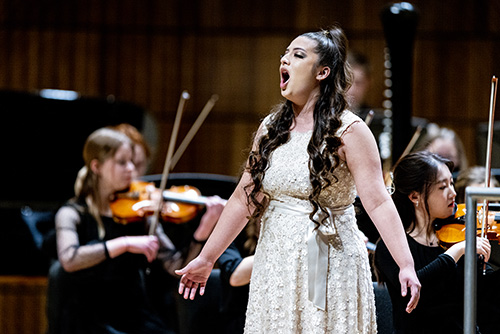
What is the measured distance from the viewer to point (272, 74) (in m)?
5.93

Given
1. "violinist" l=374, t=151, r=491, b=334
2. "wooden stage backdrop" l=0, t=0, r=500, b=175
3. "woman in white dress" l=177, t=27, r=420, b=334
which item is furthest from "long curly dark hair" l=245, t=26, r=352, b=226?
"wooden stage backdrop" l=0, t=0, r=500, b=175

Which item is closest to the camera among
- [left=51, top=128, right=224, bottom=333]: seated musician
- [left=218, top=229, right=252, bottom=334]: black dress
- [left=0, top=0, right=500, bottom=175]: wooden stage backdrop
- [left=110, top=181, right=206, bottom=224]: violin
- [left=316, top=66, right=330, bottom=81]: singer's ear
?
[left=316, top=66, right=330, bottom=81]: singer's ear

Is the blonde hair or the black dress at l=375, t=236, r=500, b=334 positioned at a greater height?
the blonde hair

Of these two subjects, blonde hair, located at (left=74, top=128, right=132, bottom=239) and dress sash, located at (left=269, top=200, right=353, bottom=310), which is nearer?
dress sash, located at (left=269, top=200, right=353, bottom=310)

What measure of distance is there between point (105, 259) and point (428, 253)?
151 centimetres

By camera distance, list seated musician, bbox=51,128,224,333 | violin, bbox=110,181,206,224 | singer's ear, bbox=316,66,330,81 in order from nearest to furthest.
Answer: singer's ear, bbox=316,66,330,81
seated musician, bbox=51,128,224,333
violin, bbox=110,181,206,224

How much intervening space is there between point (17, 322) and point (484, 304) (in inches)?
123

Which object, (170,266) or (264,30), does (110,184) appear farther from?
(264,30)

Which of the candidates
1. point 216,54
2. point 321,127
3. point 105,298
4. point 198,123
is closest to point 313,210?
point 321,127

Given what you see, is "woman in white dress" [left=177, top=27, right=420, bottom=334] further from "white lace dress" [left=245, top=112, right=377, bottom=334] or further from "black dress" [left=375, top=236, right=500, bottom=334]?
"black dress" [left=375, top=236, right=500, bottom=334]

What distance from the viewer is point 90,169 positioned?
11.8 feet

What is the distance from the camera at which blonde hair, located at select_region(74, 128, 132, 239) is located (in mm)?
3520

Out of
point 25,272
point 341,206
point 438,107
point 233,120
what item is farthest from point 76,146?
point 341,206

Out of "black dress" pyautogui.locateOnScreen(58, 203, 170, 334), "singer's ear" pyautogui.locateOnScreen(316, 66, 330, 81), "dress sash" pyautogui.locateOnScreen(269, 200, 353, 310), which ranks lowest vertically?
"black dress" pyautogui.locateOnScreen(58, 203, 170, 334)
